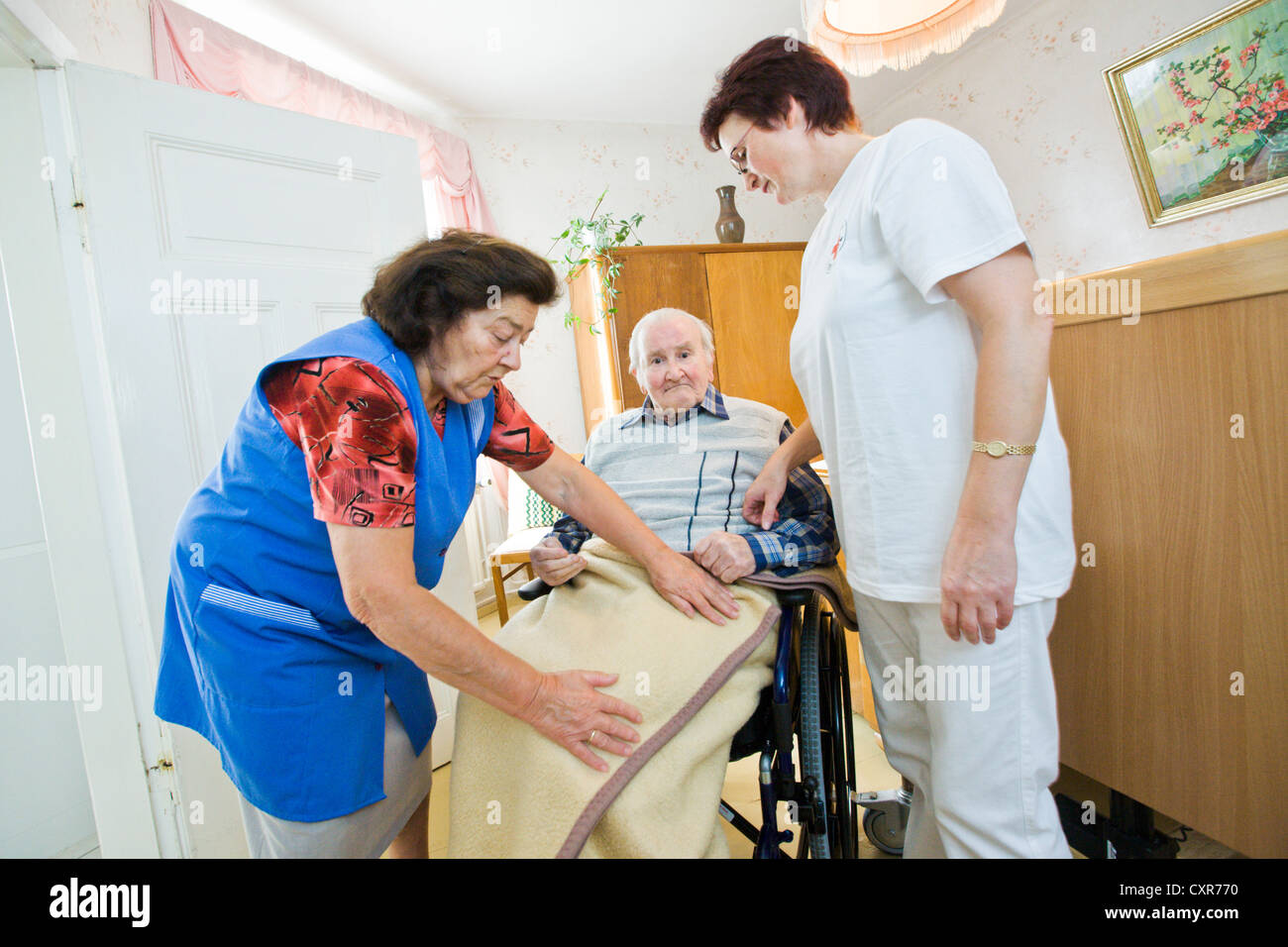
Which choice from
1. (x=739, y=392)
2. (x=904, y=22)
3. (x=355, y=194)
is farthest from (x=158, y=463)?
(x=739, y=392)

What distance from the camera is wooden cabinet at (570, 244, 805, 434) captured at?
3.16 meters

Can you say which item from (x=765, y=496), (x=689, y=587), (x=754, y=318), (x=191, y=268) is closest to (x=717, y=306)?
(x=754, y=318)

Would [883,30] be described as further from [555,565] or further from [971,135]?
[971,135]

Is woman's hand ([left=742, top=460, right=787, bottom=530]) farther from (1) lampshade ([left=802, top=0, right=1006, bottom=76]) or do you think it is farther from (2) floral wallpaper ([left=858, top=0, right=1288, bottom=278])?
(2) floral wallpaper ([left=858, top=0, right=1288, bottom=278])

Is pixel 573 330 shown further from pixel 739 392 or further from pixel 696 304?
pixel 739 392

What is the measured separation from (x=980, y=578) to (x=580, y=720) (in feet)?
1.79

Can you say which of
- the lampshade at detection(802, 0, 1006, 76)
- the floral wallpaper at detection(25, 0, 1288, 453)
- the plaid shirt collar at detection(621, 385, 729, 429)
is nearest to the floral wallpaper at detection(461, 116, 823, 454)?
the floral wallpaper at detection(25, 0, 1288, 453)

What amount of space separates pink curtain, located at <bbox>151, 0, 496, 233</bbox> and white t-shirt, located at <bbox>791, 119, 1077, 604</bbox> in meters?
2.08

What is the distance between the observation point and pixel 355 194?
5.81ft

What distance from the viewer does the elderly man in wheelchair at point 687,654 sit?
807mm

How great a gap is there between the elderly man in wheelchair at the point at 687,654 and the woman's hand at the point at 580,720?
0.02m

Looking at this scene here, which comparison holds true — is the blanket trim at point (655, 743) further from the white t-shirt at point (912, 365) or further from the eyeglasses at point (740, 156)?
the eyeglasses at point (740, 156)

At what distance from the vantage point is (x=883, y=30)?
1230mm

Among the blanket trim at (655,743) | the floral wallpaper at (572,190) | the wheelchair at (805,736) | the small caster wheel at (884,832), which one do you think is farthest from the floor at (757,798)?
the floral wallpaper at (572,190)
